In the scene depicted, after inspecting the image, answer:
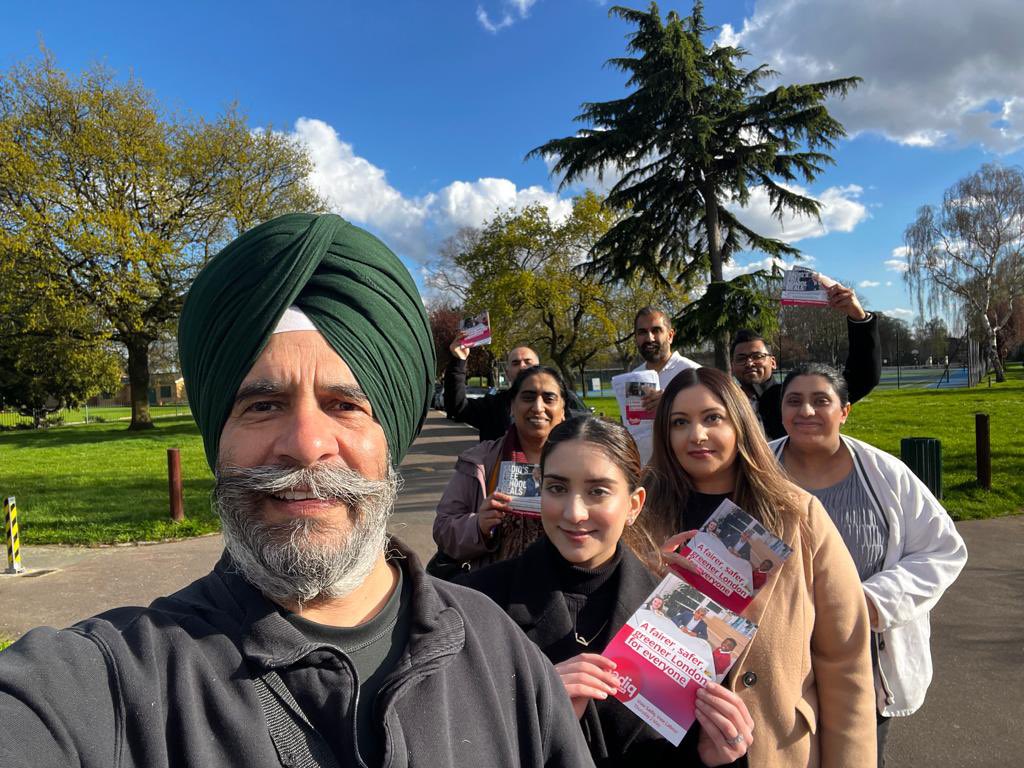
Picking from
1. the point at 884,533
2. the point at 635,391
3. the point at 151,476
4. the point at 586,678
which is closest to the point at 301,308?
the point at 586,678

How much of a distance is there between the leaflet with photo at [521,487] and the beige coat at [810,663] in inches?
47.2

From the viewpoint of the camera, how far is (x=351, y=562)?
1.33 metres

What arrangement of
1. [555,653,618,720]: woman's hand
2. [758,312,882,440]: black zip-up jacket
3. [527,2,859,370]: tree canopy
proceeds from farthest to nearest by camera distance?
[527,2,859,370]: tree canopy
[758,312,882,440]: black zip-up jacket
[555,653,618,720]: woman's hand

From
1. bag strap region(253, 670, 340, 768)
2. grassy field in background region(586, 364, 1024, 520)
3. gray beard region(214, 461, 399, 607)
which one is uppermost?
gray beard region(214, 461, 399, 607)

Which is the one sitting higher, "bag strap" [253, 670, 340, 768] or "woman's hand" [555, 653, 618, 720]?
"bag strap" [253, 670, 340, 768]

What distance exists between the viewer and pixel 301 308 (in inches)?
55.2

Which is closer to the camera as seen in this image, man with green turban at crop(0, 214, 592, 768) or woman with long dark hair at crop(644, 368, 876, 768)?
man with green turban at crop(0, 214, 592, 768)

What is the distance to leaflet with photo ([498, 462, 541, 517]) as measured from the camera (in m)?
3.19

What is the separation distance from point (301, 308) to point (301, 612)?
625mm

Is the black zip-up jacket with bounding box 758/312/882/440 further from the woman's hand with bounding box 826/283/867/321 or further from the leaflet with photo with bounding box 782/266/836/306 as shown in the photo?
the leaflet with photo with bounding box 782/266/836/306

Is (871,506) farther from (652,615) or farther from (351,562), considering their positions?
(351,562)

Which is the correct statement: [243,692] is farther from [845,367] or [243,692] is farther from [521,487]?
[845,367]

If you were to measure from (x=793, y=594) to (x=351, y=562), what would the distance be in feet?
5.42

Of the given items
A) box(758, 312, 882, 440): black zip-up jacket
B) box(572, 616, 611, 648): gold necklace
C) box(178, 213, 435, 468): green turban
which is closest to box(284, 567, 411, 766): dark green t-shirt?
box(178, 213, 435, 468): green turban
